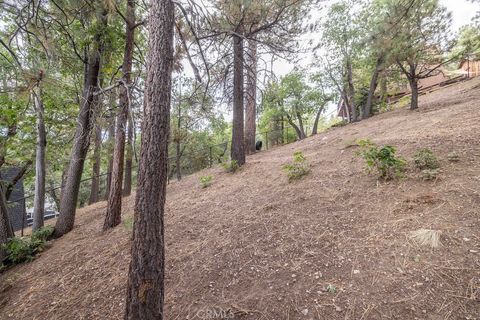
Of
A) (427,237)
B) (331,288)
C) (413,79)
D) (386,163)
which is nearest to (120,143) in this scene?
(331,288)

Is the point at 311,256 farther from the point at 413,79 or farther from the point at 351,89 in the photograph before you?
the point at 351,89

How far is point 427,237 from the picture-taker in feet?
7.13

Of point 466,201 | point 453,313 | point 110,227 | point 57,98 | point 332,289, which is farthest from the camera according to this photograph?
point 57,98

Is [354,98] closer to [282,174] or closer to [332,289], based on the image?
[282,174]

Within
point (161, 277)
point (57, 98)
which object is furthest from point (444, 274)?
point (57, 98)

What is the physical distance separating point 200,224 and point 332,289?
92.0 inches

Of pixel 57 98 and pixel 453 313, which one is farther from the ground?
pixel 57 98

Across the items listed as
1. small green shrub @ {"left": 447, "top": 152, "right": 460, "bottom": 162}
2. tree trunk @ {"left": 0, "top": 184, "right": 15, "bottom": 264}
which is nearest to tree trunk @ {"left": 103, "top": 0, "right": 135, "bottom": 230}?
tree trunk @ {"left": 0, "top": 184, "right": 15, "bottom": 264}

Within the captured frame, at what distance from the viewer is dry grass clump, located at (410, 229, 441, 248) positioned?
2.11m

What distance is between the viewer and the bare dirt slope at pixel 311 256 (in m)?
1.87

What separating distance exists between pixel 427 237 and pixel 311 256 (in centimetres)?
109

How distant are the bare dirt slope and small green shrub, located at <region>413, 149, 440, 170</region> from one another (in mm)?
98

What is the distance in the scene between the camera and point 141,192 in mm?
2051

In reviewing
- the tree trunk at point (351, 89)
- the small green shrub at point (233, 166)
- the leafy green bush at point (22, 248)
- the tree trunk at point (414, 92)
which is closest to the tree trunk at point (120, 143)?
the leafy green bush at point (22, 248)
